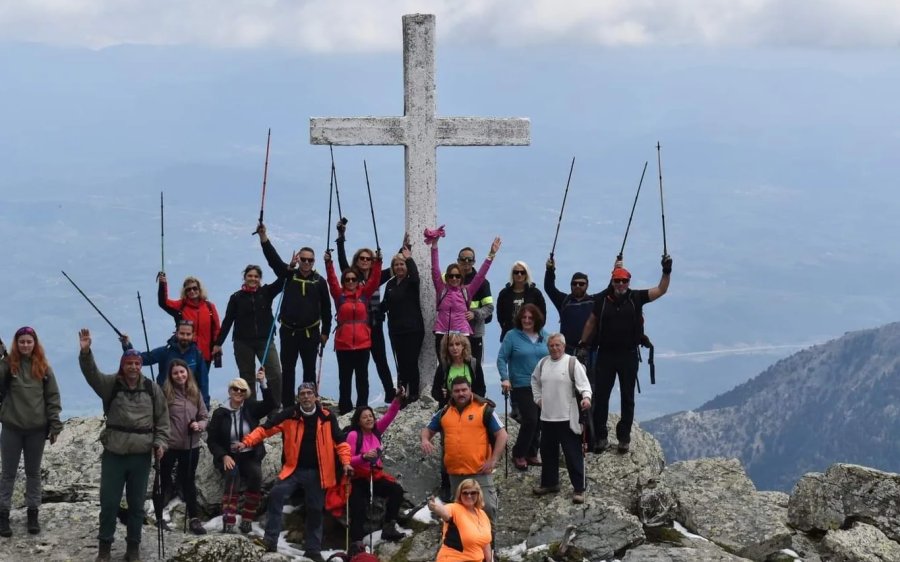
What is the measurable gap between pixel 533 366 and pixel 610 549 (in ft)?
7.55

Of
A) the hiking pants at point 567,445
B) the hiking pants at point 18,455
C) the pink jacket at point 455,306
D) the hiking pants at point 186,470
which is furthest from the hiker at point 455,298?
the hiking pants at point 18,455

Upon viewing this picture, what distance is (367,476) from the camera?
13.2 m

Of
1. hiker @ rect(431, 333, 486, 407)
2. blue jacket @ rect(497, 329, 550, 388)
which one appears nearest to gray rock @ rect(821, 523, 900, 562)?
blue jacket @ rect(497, 329, 550, 388)

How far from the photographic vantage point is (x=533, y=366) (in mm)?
14258

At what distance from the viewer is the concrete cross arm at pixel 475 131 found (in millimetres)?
17000

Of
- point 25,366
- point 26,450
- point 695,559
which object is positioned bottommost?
point 695,559

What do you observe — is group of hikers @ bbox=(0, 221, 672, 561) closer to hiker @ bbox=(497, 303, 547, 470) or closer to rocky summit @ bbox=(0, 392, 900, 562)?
hiker @ bbox=(497, 303, 547, 470)

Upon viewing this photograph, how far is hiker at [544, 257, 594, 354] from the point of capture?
14969 millimetres

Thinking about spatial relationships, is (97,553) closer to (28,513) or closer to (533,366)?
(28,513)

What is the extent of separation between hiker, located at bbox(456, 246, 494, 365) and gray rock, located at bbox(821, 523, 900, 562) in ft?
14.6

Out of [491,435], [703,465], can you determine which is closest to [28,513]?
[491,435]

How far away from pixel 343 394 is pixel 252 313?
1.58 m

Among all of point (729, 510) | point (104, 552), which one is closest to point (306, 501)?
point (104, 552)

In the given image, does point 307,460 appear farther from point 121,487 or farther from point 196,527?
point 121,487
